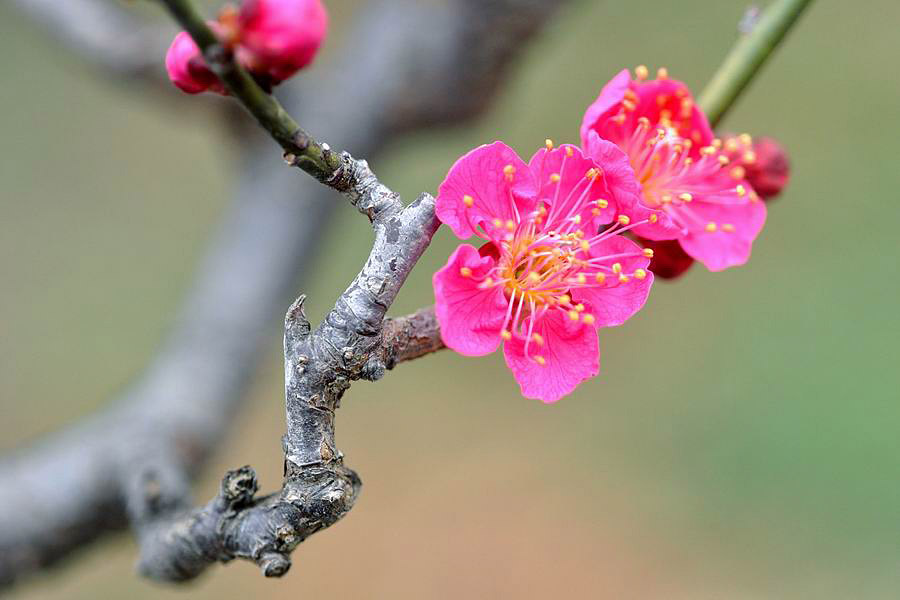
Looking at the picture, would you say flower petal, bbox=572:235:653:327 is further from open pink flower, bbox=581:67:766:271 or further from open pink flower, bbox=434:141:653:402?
open pink flower, bbox=581:67:766:271

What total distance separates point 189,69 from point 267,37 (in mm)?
87

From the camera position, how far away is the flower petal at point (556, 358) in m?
0.97

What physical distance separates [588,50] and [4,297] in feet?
9.67

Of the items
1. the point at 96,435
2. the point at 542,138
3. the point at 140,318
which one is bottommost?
the point at 96,435

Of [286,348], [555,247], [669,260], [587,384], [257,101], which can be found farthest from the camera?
[587,384]

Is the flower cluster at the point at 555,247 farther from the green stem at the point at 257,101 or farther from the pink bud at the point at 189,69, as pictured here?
the pink bud at the point at 189,69

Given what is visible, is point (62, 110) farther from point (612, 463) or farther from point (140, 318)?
point (612, 463)

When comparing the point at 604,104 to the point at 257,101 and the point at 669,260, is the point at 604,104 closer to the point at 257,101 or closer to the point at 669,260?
the point at 669,260

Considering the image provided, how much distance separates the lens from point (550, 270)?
3.37ft

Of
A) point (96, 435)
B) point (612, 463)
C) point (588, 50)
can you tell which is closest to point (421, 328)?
point (96, 435)

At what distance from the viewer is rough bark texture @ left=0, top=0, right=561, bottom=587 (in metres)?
0.90

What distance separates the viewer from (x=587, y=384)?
12.0ft

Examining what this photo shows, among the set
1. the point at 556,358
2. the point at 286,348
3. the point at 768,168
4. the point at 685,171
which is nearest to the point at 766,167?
the point at 768,168

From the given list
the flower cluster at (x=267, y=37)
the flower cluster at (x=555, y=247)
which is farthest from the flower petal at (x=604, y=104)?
the flower cluster at (x=267, y=37)
